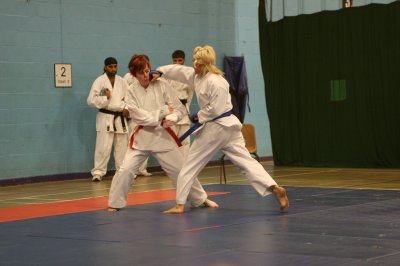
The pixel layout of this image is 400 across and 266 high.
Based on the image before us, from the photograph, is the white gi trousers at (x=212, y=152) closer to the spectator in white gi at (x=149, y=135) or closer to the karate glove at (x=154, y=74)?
the spectator in white gi at (x=149, y=135)

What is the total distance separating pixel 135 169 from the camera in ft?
26.1

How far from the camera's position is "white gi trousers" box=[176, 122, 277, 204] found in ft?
25.0

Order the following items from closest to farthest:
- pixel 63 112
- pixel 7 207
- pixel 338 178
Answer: pixel 7 207
pixel 338 178
pixel 63 112

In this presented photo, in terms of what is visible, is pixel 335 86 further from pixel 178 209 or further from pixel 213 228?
pixel 213 228

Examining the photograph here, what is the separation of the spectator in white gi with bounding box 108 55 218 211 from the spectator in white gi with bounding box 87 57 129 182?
4.35 m

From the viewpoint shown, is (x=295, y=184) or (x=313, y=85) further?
(x=313, y=85)

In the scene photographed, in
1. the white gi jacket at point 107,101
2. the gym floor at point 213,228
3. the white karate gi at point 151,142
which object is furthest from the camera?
the white gi jacket at point 107,101

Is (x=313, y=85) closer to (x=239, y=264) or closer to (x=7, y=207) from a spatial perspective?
(x=7, y=207)

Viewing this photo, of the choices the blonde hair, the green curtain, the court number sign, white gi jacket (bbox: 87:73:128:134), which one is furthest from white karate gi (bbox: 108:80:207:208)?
the green curtain

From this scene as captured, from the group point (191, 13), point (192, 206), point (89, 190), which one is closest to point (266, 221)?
point (192, 206)

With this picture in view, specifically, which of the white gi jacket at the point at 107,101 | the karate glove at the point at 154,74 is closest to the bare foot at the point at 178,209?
the karate glove at the point at 154,74

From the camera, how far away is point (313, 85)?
13680 mm

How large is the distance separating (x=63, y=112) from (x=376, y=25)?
16.6 ft

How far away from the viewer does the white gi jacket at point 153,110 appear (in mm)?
7770
